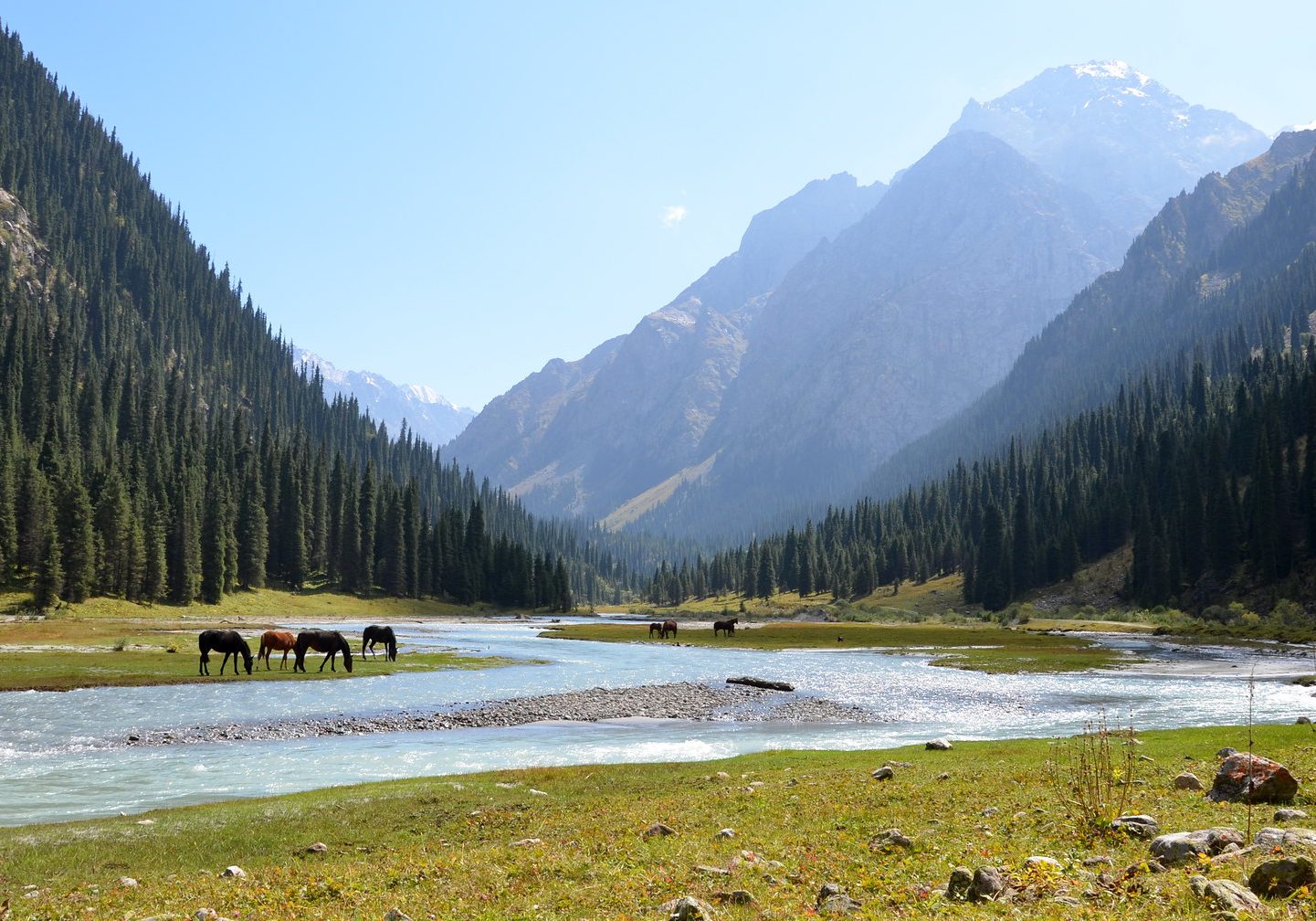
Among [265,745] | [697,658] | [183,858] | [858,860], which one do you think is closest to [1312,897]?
[858,860]

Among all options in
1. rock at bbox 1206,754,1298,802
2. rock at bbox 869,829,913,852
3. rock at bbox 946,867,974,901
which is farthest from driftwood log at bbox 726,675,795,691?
rock at bbox 946,867,974,901

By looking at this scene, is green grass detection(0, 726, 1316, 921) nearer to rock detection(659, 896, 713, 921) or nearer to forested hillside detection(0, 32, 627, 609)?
rock detection(659, 896, 713, 921)

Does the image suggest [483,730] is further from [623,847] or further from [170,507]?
[170,507]

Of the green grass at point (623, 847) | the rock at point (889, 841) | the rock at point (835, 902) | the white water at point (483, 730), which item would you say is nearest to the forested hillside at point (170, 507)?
the white water at point (483, 730)

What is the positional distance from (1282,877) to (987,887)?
2.92 m

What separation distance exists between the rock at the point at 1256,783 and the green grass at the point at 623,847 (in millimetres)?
332

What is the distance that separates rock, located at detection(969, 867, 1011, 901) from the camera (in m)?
9.62

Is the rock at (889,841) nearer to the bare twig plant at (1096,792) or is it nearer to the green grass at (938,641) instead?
the bare twig plant at (1096,792)

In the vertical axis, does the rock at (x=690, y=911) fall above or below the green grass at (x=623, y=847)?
above

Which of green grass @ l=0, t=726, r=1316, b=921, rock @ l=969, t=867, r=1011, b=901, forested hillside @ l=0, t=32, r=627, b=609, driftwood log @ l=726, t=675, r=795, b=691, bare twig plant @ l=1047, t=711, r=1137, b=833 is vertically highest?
forested hillside @ l=0, t=32, r=627, b=609

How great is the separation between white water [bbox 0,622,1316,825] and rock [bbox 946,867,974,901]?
5.01 meters

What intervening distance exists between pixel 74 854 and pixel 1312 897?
784 inches

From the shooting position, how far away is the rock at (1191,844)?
10570 millimetres

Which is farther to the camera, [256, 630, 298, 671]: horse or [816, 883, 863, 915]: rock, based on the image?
[256, 630, 298, 671]: horse
